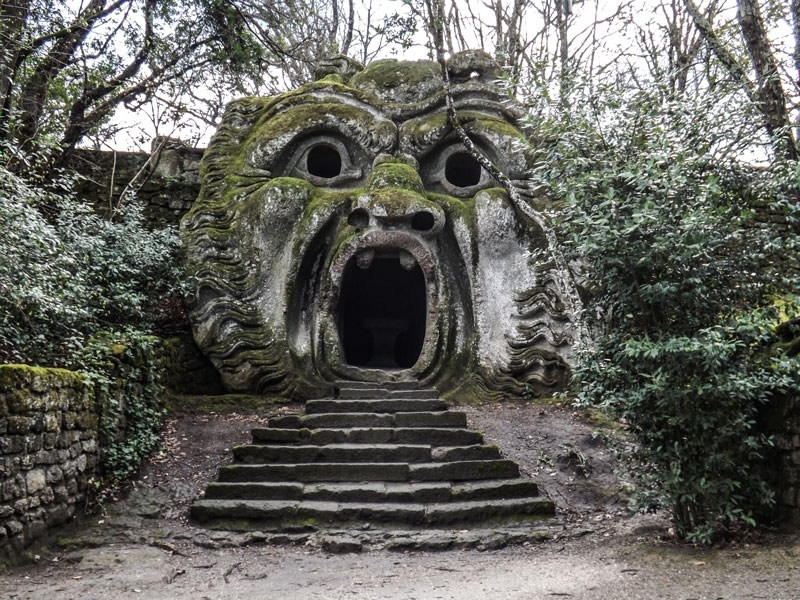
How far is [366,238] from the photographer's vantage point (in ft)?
26.4

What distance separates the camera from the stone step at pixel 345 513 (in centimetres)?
536

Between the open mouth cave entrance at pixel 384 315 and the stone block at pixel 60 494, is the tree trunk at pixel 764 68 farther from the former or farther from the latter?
the stone block at pixel 60 494

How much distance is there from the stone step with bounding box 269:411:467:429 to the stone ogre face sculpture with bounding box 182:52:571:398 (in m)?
1.15

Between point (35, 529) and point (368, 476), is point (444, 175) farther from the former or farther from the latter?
point (35, 529)

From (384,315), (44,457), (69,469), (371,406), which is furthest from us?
(384,315)

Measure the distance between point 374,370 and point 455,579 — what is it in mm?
3959

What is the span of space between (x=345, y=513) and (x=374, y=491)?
1.15 feet

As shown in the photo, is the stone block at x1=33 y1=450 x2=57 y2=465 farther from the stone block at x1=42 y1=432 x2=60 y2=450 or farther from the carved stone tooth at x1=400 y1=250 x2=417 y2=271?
the carved stone tooth at x1=400 y1=250 x2=417 y2=271

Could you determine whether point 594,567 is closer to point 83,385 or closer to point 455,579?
point 455,579

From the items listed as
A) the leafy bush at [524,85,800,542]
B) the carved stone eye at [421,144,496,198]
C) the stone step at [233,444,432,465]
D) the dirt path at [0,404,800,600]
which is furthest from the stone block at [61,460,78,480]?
the carved stone eye at [421,144,496,198]

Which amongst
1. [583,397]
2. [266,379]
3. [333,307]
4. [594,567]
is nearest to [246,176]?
[333,307]

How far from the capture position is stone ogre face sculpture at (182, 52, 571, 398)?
796 cm

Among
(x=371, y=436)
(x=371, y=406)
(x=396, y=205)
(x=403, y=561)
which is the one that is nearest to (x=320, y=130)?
(x=396, y=205)

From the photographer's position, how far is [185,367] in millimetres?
8086
